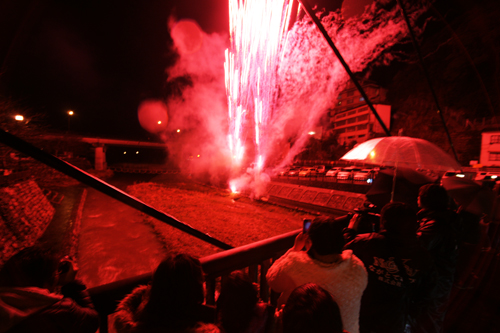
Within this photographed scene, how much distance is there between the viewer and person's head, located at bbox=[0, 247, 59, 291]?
127cm

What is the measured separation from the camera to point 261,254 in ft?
7.43

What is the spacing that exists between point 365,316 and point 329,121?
6661 cm

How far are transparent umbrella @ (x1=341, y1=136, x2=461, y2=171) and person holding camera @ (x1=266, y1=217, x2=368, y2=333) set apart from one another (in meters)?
2.85

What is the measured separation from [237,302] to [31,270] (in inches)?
46.6

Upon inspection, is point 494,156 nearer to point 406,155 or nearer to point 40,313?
point 406,155

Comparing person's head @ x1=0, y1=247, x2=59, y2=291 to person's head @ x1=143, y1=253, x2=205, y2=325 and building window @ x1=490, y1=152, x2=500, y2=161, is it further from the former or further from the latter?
building window @ x1=490, y1=152, x2=500, y2=161

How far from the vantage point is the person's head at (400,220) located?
74.8 inches

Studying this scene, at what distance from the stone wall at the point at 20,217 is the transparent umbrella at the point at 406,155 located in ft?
30.4

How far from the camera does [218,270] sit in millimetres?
1954

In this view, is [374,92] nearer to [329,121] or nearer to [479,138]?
[329,121]

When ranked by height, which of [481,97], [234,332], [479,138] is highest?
[481,97]

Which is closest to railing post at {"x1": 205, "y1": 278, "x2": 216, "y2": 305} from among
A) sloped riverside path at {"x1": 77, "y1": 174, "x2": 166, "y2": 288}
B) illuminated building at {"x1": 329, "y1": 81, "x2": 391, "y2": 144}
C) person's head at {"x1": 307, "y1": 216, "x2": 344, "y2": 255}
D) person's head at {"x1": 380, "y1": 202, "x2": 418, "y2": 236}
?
person's head at {"x1": 307, "y1": 216, "x2": 344, "y2": 255}

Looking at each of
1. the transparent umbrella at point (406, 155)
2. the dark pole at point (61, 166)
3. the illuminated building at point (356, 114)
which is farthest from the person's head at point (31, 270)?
the illuminated building at point (356, 114)

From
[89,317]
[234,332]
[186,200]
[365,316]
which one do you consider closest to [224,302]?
[234,332]
